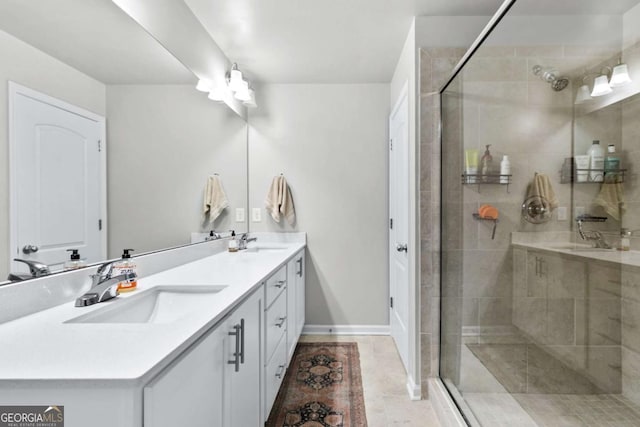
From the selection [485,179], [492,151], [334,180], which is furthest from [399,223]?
[492,151]

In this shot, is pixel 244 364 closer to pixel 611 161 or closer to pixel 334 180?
pixel 611 161

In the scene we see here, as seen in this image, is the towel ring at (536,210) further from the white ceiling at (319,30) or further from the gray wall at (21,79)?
the gray wall at (21,79)

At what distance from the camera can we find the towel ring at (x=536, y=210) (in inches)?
54.0

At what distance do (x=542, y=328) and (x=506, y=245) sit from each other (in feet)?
1.28

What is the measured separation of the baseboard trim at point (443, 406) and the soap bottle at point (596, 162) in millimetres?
1257

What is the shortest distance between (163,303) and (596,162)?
173cm

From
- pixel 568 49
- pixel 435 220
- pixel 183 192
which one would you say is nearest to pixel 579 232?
pixel 568 49

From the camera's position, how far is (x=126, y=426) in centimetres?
64

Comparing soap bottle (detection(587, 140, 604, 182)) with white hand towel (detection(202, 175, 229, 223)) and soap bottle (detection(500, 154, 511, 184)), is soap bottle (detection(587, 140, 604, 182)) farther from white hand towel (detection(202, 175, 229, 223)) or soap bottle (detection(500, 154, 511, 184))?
white hand towel (detection(202, 175, 229, 223))

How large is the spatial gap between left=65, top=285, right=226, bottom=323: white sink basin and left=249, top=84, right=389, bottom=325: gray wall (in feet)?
5.86

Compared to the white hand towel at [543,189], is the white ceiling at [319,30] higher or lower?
higher

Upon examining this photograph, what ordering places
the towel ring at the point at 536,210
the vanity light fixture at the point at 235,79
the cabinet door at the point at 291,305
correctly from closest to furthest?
the towel ring at the point at 536,210 < the cabinet door at the point at 291,305 < the vanity light fixture at the point at 235,79

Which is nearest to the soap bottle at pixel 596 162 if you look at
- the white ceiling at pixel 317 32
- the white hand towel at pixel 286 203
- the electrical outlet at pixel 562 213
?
the electrical outlet at pixel 562 213

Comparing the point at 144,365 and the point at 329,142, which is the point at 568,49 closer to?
the point at 144,365
